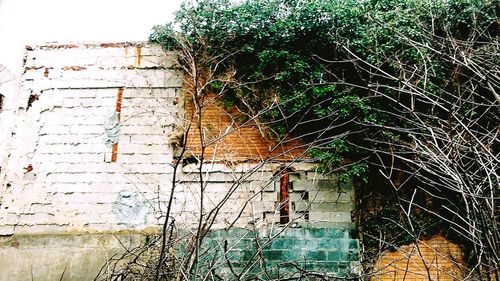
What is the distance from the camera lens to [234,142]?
6.23 metres

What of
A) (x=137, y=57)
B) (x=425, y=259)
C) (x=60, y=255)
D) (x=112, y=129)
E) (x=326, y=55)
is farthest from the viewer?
(x=137, y=57)

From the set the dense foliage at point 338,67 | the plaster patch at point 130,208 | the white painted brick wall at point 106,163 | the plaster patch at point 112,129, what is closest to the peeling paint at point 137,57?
the white painted brick wall at point 106,163

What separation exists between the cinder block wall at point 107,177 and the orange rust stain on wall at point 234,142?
15 centimetres

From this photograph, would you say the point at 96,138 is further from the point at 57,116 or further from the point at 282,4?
the point at 282,4

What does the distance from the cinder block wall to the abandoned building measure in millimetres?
14

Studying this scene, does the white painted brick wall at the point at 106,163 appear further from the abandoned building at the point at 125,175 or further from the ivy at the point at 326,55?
the ivy at the point at 326,55

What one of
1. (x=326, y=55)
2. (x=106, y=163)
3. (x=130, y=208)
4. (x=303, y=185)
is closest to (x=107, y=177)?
(x=106, y=163)

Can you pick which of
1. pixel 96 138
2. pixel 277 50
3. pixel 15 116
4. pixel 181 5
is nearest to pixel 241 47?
pixel 277 50

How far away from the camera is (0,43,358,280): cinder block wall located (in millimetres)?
5914

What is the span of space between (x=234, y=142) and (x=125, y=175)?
1.49m

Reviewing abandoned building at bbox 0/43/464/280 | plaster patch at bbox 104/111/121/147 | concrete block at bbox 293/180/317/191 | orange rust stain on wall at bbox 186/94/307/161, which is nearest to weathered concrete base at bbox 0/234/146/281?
abandoned building at bbox 0/43/464/280

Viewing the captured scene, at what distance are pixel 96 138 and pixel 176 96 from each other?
1.21 meters

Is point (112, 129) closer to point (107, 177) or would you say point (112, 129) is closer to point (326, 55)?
point (107, 177)

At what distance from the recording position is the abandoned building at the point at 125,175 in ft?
19.2
